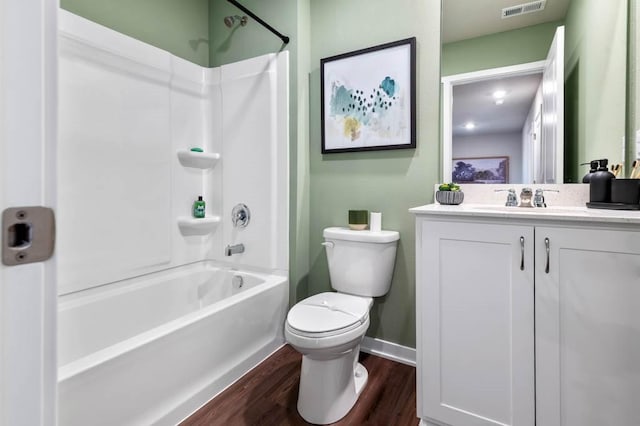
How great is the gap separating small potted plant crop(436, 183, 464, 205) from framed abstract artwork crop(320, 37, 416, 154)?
365 millimetres

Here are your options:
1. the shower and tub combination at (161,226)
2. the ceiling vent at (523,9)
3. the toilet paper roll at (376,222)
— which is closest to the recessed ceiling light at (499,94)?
the ceiling vent at (523,9)

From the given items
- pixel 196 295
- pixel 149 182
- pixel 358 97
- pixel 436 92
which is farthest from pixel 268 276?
pixel 436 92

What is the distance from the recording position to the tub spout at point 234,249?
2331mm

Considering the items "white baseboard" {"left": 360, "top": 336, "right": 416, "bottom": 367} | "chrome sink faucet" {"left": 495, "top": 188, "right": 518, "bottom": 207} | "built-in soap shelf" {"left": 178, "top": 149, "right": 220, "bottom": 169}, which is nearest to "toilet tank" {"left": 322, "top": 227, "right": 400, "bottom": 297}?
"white baseboard" {"left": 360, "top": 336, "right": 416, "bottom": 367}

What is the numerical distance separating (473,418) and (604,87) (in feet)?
5.37

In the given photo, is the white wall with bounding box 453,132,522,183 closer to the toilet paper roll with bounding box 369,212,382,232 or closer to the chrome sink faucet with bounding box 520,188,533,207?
the chrome sink faucet with bounding box 520,188,533,207

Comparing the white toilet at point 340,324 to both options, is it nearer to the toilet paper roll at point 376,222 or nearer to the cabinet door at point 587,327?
the toilet paper roll at point 376,222

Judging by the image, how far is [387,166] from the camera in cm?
207

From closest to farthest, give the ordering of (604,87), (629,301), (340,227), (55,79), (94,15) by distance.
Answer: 1. (55,79)
2. (629,301)
3. (604,87)
4. (94,15)
5. (340,227)

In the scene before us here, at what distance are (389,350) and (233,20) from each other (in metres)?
2.58

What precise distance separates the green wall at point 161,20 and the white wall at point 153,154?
0.32 feet

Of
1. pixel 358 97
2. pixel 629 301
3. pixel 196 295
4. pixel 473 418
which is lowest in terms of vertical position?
pixel 473 418

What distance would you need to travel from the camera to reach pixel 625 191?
1.32m

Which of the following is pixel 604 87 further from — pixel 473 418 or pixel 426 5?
pixel 473 418
